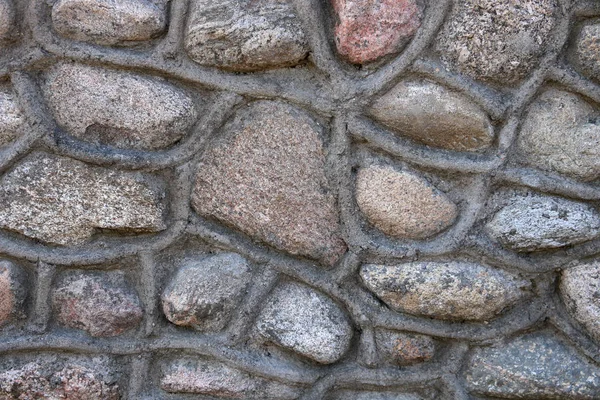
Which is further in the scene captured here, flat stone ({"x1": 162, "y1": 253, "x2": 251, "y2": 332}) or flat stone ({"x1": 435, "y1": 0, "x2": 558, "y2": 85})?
flat stone ({"x1": 162, "y1": 253, "x2": 251, "y2": 332})

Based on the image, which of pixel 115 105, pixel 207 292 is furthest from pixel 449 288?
pixel 115 105

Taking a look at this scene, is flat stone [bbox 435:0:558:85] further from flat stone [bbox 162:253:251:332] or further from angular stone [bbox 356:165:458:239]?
flat stone [bbox 162:253:251:332]

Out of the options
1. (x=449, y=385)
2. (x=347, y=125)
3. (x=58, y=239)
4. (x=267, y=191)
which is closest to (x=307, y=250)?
(x=267, y=191)

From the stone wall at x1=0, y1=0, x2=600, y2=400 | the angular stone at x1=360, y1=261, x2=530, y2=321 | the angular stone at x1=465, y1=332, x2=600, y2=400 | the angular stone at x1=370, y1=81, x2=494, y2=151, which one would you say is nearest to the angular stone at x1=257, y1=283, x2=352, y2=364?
the stone wall at x1=0, y1=0, x2=600, y2=400

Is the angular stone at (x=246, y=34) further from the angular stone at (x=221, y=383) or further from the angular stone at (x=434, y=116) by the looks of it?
the angular stone at (x=221, y=383)

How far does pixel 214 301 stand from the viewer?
134 centimetres

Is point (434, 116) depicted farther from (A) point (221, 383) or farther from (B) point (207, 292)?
(A) point (221, 383)

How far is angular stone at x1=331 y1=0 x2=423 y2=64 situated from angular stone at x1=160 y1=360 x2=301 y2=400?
644mm

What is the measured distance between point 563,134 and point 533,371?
0.44 meters

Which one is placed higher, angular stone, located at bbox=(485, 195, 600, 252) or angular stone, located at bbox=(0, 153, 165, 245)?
angular stone, located at bbox=(485, 195, 600, 252)

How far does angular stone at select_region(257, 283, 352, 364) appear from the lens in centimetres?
133

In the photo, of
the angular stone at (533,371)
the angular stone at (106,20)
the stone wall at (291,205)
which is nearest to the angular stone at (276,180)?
the stone wall at (291,205)

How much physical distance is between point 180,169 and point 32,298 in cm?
38

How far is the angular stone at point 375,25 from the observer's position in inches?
49.8
